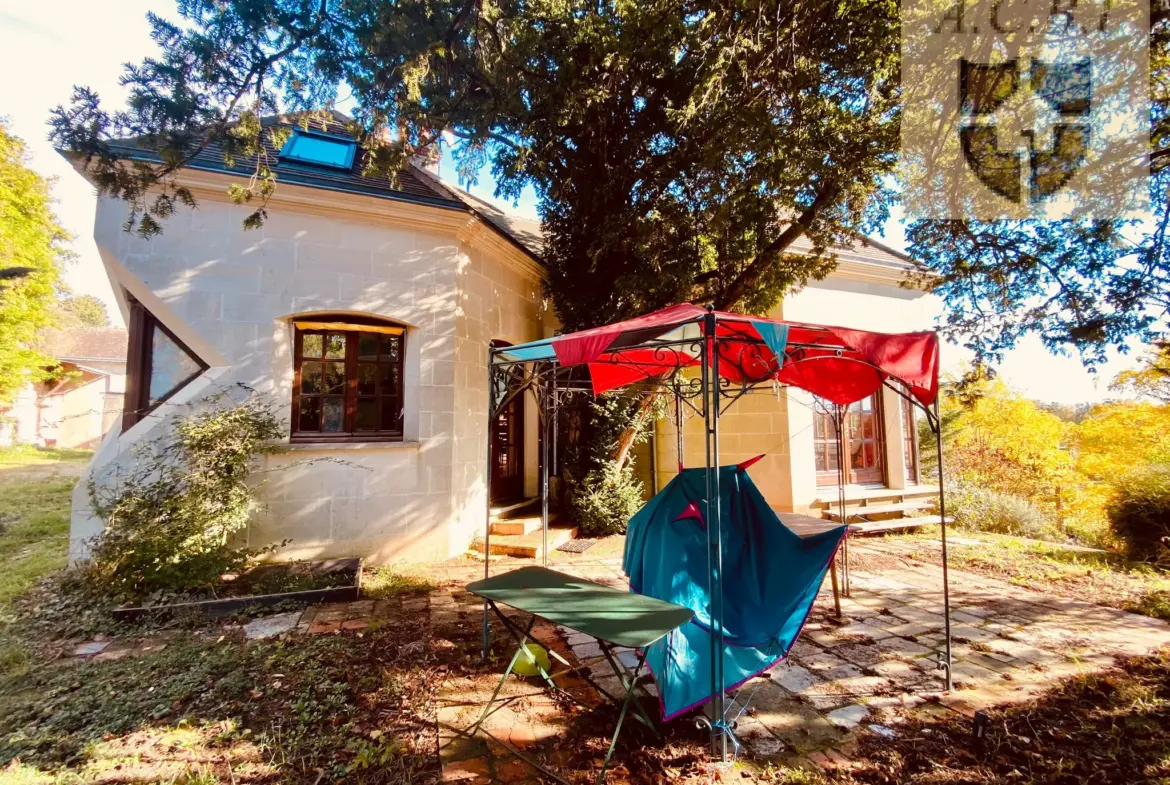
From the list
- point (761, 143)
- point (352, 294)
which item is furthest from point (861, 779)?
point (352, 294)

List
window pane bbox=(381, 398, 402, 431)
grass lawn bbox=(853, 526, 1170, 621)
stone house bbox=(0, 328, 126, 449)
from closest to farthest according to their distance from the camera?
→ grass lawn bbox=(853, 526, 1170, 621) → window pane bbox=(381, 398, 402, 431) → stone house bbox=(0, 328, 126, 449)

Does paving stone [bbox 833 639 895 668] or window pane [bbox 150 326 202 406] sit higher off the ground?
window pane [bbox 150 326 202 406]

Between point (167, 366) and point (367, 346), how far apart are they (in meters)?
2.25

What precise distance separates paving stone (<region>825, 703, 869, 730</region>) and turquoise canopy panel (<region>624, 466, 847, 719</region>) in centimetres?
45

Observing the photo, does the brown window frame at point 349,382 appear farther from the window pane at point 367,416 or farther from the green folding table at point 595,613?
the green folding table at point 595,613

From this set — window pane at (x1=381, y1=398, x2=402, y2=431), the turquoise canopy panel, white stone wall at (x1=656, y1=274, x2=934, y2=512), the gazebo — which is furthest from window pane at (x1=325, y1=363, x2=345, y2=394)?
white stone wall at (x1=656, y1=274, x2=934, y2=512)

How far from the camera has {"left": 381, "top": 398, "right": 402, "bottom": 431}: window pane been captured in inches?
253

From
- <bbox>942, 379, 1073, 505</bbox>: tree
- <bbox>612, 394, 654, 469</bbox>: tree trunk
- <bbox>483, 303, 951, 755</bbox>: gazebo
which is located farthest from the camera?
<bbox>942, 379, 1073, 505</bbox>: tree

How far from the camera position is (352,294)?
6121 mm

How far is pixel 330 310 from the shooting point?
19.8 ft

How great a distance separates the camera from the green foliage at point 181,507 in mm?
4559

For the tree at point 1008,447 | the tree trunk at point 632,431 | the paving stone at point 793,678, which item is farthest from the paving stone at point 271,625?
the tree at point 1008,447

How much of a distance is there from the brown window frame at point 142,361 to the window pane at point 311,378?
1057 millimetres

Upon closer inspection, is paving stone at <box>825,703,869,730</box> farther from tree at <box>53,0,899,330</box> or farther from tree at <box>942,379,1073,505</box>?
tree at <box>942,379,1073,505</box>
